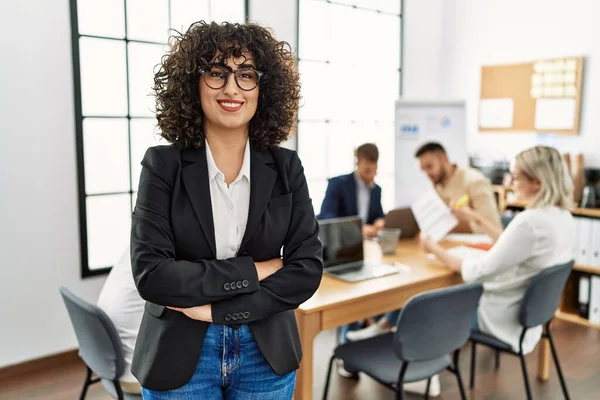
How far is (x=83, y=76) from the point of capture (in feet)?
11.4

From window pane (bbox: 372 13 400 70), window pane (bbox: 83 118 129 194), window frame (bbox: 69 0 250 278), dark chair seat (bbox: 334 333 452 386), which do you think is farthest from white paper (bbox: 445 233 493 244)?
window pane (bbox: 372 13 400 70)

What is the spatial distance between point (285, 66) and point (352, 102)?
A: 12.9 ft

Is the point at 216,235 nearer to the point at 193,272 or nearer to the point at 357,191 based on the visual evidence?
the point at 193,272

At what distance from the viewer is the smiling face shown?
1.31 metres

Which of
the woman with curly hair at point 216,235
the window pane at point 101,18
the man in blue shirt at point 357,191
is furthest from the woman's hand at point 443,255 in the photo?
the window pane at point 101,18

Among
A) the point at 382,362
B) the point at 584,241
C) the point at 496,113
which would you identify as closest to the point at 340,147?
the point at 496,113

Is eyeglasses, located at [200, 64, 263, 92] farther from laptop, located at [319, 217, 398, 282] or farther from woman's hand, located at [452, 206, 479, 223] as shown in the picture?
woman's hand, located at [452, 206, 479, 223]

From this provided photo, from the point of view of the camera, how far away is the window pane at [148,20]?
3688 millimetres

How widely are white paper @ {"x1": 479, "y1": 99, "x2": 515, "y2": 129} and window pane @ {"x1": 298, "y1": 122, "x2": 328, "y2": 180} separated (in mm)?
1660

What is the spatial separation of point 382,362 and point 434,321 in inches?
14.2

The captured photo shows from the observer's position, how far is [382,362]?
241 centimetres

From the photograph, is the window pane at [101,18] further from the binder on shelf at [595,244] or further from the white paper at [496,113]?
the binder on shelf at [595,244]

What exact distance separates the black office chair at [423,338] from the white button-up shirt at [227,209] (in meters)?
1.01

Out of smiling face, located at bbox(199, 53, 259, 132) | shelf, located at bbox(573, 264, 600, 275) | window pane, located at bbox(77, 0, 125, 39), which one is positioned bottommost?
shelf, located at bbox(573, 264, 600, 275)
